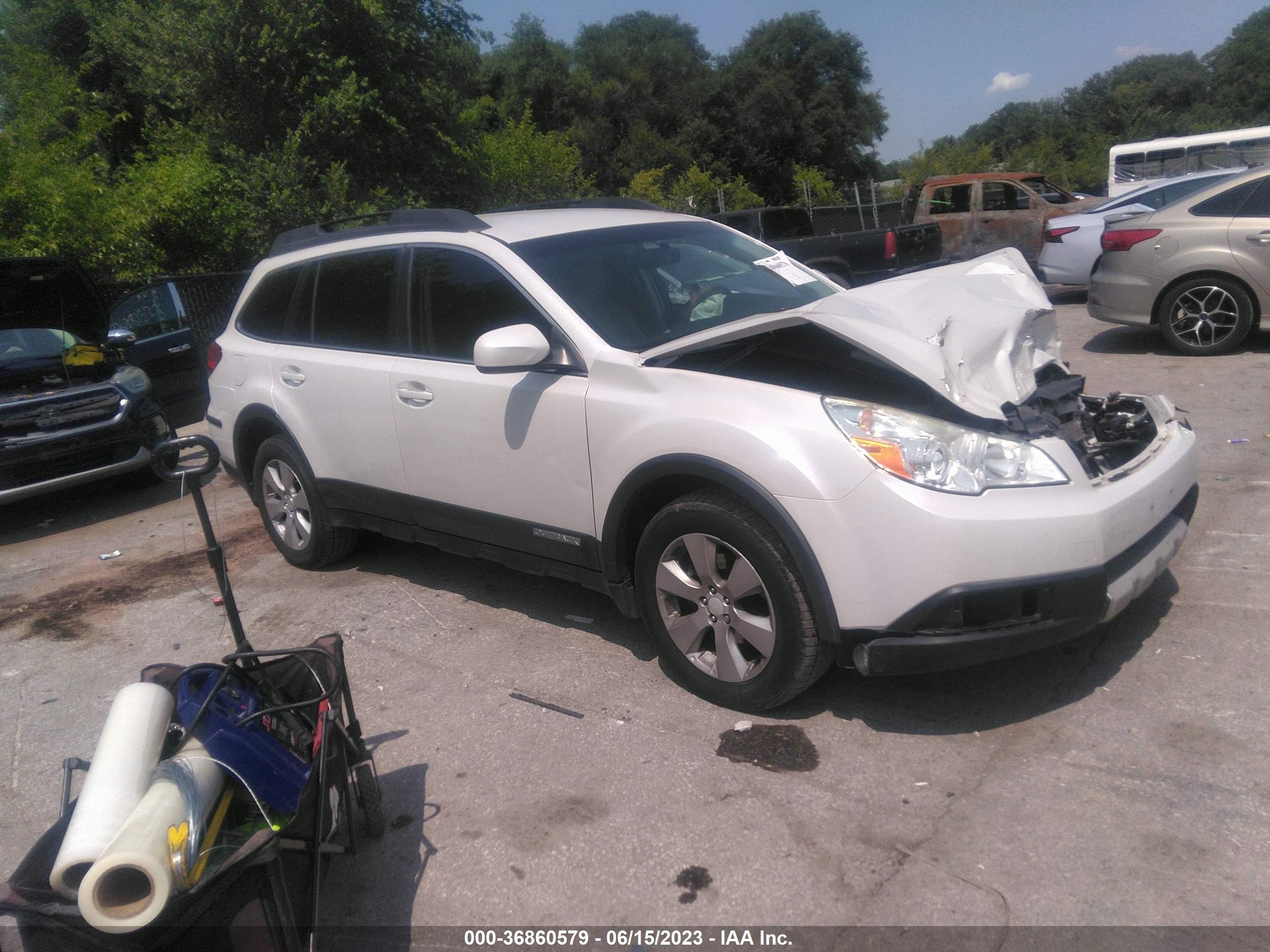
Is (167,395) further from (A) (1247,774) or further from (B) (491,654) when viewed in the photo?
(A) (1247,774)

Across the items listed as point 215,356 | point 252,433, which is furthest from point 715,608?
point 215,356

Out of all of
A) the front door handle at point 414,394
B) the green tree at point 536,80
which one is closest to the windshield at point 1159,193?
the front door handle at point 414,394

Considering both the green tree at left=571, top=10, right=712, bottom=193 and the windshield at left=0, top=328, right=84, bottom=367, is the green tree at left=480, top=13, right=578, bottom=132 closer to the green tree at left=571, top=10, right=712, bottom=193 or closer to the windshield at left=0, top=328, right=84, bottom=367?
the green tree at left=571, top=10, right=712, bottom=193

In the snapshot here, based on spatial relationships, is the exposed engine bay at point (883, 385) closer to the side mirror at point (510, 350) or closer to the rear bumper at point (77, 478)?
the side mirror at point (510, 350)

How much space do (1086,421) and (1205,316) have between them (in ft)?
17.5

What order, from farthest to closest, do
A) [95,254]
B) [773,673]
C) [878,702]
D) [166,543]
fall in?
[95,254], [166,543], [878,702], [773,673]

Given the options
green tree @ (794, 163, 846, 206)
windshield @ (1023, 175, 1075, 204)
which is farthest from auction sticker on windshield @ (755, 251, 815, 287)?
green tree @ (794, 163, 846, 206)

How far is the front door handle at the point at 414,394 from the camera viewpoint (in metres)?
4.35

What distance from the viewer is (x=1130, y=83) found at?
221 feet

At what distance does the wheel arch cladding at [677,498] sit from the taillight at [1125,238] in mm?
6584

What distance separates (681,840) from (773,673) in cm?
68

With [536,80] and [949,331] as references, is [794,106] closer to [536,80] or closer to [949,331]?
[536,80]

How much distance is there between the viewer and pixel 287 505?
218 inches

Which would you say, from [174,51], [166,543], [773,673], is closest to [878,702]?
[773,673]
